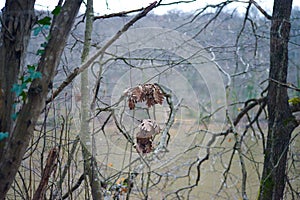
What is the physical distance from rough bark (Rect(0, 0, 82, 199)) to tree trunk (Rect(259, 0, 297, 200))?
6.51 ft

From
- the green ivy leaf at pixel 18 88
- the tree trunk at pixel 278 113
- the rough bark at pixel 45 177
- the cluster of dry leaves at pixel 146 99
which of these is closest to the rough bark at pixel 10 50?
the green ivy leaf at pixel 18 88

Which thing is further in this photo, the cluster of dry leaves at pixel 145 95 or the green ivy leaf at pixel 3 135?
the cluster of dry leaves at pixel 145 95

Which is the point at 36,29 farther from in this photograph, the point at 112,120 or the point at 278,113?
the point at 278,113

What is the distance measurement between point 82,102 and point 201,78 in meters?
0.85

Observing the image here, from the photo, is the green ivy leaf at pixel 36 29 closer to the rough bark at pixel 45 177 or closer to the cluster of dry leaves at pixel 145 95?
the rough bark at pixel 45 177

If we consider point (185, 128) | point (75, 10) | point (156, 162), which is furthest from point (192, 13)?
point (75, 10)

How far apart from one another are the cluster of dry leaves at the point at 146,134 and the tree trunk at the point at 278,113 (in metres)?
1.33

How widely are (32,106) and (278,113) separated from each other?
211 cm

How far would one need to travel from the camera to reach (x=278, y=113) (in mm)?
2635

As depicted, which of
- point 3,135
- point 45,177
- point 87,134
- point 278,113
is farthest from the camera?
point 278,113

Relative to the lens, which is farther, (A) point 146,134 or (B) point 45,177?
(A) point 146,134

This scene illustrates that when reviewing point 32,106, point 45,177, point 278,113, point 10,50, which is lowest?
point 45,177

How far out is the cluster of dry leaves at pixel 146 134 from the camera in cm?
150

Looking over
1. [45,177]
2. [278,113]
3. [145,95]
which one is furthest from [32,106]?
[278,113]
